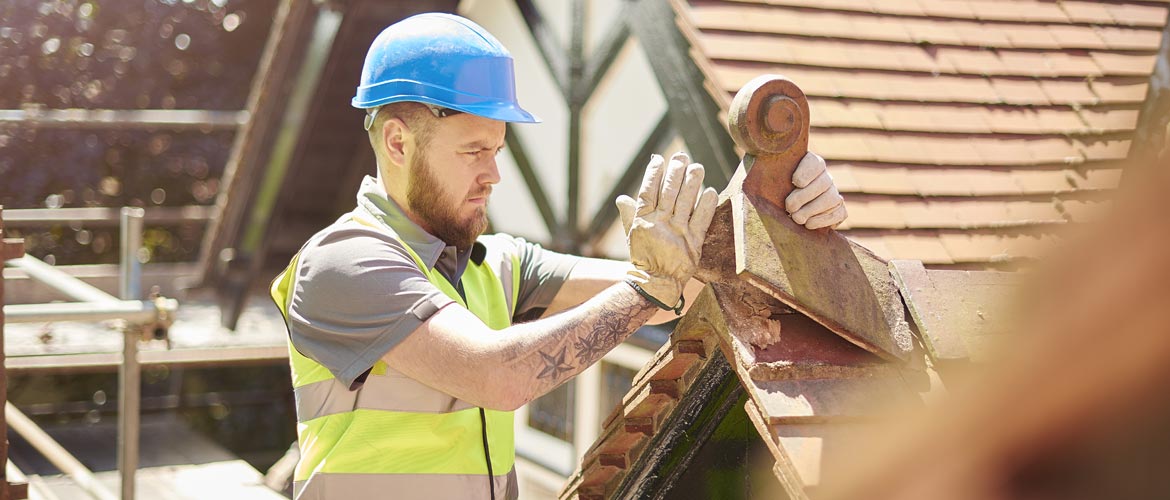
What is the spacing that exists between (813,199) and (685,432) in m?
0.53

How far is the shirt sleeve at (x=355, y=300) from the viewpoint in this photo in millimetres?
1967

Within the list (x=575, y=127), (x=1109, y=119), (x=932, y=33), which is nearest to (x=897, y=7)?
(x=932, y=33)

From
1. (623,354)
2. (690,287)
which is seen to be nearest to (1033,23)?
(623,354)

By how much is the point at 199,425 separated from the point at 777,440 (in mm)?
10467

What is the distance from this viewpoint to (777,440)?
4.92 ft

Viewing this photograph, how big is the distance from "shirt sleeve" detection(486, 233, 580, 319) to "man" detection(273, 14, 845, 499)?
0.16 m

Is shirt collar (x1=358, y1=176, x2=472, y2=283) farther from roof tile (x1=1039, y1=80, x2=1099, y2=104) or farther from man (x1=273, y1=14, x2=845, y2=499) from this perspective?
roof tile (x1=1039, y1=80, x2=1099, y2=104)

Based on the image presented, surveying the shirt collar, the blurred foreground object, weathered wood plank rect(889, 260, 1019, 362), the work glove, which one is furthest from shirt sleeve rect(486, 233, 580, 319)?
the blurred foreground object

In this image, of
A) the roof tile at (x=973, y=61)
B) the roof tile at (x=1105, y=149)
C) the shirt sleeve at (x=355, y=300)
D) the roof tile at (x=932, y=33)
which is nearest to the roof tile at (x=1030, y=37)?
the roof tile at (x=973, y=61)

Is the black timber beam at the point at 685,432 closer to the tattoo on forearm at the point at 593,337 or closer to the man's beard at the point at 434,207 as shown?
the tattoo on forearm at the point at 593,337

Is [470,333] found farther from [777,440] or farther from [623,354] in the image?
[623,354]

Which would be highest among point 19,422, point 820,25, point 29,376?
point 820,25

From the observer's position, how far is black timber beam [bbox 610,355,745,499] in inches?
76.0

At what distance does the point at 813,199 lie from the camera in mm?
1765
